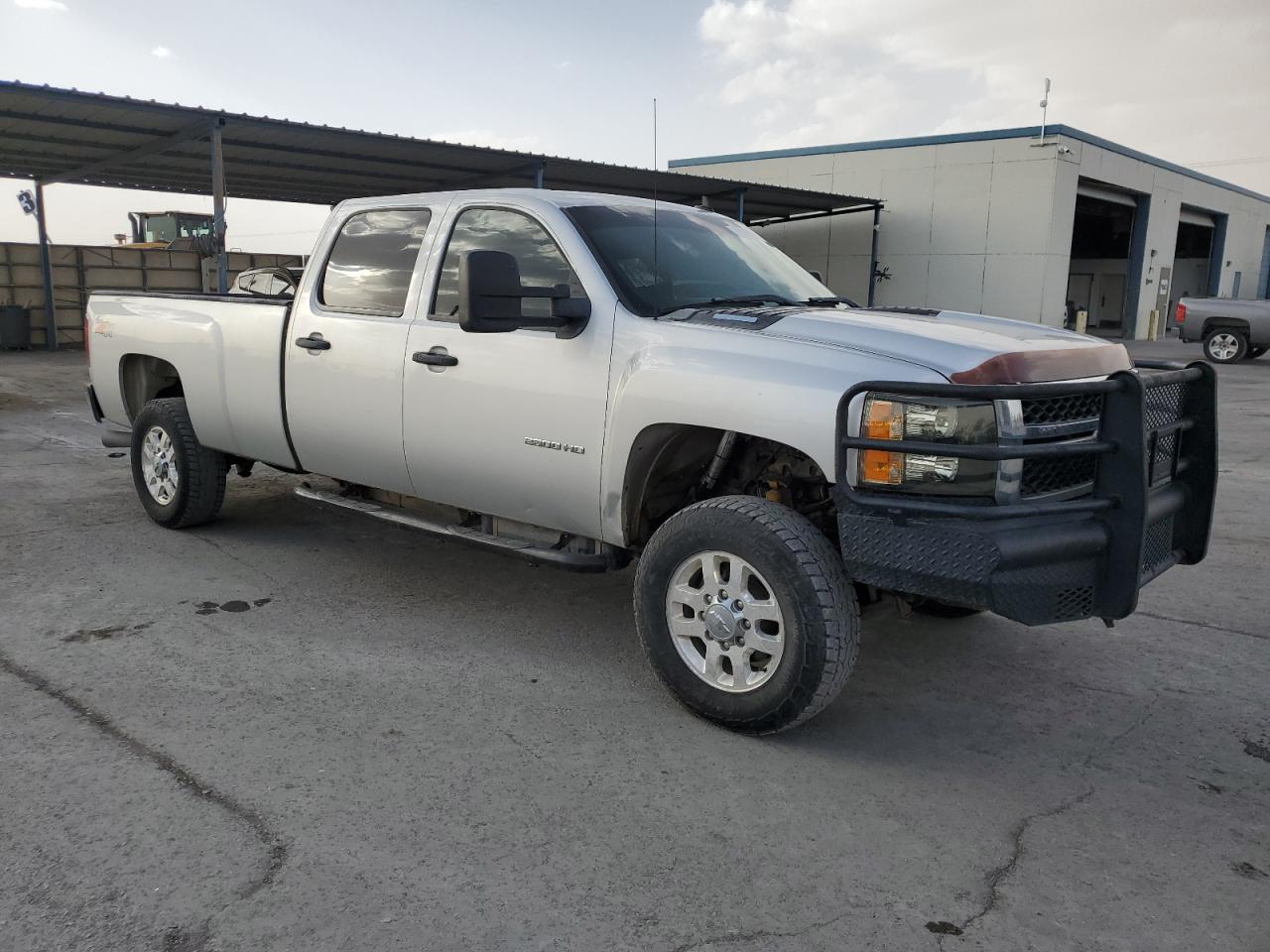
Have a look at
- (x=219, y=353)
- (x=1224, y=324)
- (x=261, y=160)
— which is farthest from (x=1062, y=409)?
(x=1224, y=324)

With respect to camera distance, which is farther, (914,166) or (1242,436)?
(914,166)

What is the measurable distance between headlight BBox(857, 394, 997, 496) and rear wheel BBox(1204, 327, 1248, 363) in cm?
2126

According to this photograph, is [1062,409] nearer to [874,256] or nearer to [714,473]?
[714,473]

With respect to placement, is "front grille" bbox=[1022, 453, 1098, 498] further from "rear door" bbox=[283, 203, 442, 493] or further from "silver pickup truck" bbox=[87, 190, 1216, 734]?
"rear door" bbox=[283, 203, 442, 493]

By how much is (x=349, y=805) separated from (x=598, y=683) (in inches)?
47.8

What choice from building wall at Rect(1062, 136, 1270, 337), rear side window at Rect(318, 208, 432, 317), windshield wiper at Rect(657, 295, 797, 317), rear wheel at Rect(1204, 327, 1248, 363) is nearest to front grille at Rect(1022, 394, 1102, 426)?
windshield wiper at Rect(657, 295, 797, 317)

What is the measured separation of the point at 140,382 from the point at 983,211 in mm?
24170

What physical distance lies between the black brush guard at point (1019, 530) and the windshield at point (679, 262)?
1.21 meters

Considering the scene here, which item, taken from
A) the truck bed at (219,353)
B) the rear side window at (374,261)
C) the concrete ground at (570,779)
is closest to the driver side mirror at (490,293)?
the rear side window at (374,261)

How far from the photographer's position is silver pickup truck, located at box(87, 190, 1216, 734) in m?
3.03

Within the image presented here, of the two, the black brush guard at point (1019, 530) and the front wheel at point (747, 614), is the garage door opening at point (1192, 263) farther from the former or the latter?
the front wheel at point (747, 614)

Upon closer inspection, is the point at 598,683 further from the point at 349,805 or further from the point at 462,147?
the point at 462,147

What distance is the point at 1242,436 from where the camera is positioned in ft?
35.3

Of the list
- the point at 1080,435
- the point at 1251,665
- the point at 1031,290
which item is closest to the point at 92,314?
the point at 1080,435
